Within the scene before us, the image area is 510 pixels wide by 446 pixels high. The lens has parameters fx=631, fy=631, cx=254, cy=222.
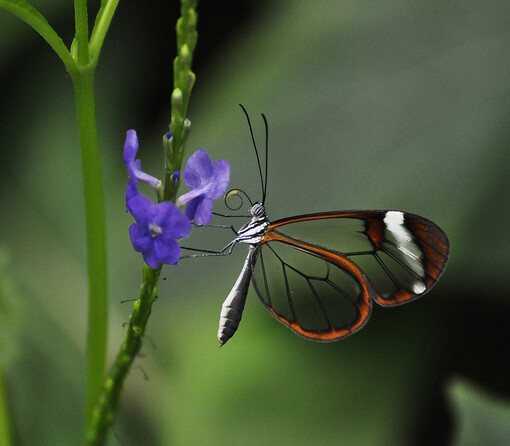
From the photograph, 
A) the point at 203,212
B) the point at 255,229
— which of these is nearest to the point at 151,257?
the point at 203,212

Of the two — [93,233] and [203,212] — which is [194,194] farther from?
[93,233]

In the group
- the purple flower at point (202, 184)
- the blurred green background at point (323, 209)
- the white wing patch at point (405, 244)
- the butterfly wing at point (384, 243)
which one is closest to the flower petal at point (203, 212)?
the purple flower at point (202, 184)

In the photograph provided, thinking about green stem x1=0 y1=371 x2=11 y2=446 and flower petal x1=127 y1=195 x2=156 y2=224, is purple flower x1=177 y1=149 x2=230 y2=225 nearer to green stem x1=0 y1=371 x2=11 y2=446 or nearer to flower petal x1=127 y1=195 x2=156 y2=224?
flower petal x1=127 y1=195 x2=156 y2=224

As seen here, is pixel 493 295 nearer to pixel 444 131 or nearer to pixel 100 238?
pixel 444 131

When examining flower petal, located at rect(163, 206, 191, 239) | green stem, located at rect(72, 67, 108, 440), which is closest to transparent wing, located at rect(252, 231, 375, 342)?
green stem, located at rect(72, 67, 108, 440)

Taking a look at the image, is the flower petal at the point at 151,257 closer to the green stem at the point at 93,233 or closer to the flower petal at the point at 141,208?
the flower petal at the point at 141,208

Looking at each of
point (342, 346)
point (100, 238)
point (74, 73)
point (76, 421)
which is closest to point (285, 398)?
point (342, 346)

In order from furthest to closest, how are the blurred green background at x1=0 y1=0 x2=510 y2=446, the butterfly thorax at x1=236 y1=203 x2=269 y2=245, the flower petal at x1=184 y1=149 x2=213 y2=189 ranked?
the blurred green background at x1=0 y1=0 x2=510 y2=446 < the butterfly thorax at x1=236 y1=203 x2=269 y2=245 < the flower petal at x1=184 y1=149 x2=213 y2=189
